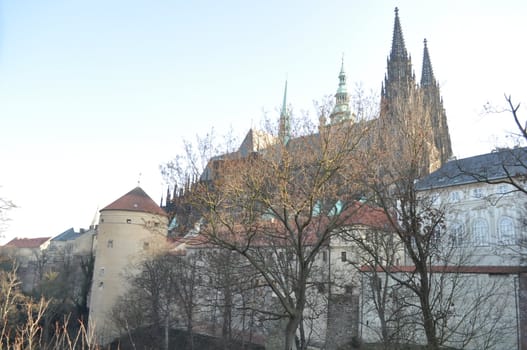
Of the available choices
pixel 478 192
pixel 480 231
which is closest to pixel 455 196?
pixel 478 192

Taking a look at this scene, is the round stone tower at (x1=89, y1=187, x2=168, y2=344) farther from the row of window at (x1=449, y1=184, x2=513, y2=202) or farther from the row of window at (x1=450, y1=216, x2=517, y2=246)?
the row of window at (x1=450, y1=216, x2=517, y2=246)

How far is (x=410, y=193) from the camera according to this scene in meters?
8.16

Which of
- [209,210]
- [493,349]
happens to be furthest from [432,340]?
[493,349]

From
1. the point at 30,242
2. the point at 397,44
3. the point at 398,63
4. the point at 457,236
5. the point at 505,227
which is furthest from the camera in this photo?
the point at 30,242

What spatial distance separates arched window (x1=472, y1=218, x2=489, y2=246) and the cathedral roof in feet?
91.1

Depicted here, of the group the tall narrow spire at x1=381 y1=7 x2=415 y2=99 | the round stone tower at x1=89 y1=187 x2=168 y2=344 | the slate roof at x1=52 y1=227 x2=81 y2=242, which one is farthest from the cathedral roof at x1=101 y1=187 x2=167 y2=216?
the tall narrow spire at x1=381 y1=7 x2=415 y2=99

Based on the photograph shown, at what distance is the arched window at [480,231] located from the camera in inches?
1416

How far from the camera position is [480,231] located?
120 ft

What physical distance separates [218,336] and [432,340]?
24299 mm

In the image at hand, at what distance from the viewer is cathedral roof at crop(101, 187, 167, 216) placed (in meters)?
40.3

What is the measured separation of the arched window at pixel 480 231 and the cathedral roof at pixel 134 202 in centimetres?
2776

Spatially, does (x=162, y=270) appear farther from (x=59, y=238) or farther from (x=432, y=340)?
(x=59, y=238)

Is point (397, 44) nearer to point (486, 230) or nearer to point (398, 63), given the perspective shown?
point (398, 63)

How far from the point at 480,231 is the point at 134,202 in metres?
30.9
